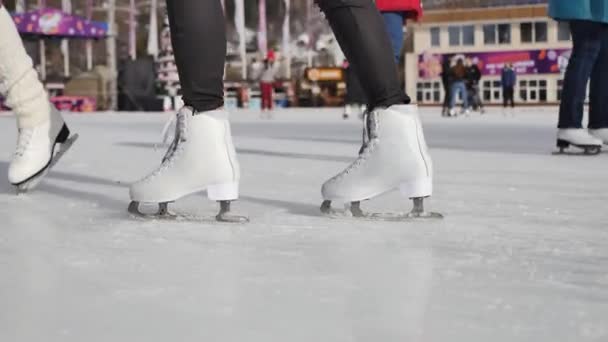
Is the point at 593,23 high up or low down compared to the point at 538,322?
up

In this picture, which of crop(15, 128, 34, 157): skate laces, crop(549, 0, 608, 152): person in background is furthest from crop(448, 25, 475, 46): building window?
crop(15, 128, 34, 157): skate laces

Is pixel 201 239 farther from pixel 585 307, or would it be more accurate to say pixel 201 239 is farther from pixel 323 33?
pixel 323 33

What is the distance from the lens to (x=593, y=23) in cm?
446

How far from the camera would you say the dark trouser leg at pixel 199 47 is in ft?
6.83

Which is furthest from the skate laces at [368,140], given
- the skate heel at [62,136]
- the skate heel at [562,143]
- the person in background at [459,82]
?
the person in background at [459,82]

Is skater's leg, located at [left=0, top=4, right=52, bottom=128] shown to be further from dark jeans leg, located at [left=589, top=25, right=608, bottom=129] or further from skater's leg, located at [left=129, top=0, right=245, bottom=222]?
dark jeans leg, located at [left=589, top=25, right=608, bottom=129]

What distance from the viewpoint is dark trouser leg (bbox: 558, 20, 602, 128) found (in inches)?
175

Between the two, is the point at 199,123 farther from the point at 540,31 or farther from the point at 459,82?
the point at 540,31

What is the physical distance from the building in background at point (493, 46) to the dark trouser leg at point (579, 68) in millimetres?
28459

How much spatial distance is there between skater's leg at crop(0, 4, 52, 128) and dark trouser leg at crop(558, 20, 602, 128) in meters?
2.48

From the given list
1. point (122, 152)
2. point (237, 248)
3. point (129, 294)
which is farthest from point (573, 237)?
point (122, 152)

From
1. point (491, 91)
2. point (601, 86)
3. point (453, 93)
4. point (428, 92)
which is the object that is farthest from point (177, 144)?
point (428, 92)

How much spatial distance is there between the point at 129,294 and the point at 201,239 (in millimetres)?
551

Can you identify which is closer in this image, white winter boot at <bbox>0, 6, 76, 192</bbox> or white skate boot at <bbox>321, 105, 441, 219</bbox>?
white skate boot at <bbox>321, 105, 441, 219</bbox>
